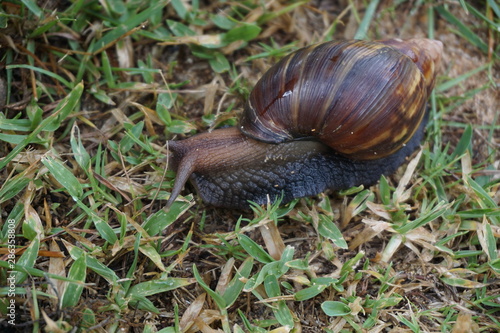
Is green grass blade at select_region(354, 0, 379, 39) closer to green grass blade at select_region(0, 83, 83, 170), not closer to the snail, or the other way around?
the snail

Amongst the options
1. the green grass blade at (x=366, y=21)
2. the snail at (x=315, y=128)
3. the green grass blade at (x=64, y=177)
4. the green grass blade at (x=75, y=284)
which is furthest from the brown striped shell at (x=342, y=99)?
the green grass blade at (x=75, y=284)

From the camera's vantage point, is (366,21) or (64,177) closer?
(64,177)

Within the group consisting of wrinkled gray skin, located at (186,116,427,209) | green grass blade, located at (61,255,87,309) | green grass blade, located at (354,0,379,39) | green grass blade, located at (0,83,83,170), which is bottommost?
green grass blade, located at (61,255,87,309)

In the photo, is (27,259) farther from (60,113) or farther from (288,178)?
(288,178)

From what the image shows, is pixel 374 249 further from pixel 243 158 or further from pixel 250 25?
pixel 250 25

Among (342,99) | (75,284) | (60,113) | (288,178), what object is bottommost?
(75,284)

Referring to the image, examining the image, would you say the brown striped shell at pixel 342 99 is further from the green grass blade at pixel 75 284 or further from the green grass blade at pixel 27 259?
the green grass blade at pixel 27 259

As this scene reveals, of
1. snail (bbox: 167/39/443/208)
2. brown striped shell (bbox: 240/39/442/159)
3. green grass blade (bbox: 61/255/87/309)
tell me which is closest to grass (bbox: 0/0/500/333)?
green grass blade (bbox: 61/255/87/309)

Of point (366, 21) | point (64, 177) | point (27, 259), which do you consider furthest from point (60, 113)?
point (366, 21)
